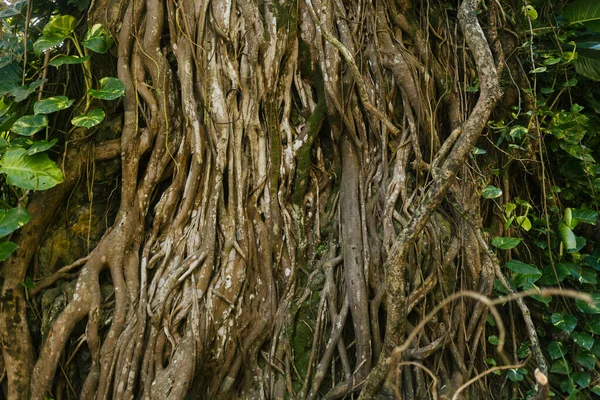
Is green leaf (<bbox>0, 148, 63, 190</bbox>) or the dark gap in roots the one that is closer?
green leaf (<bbox>0, 148, 63, 190</bbox>)

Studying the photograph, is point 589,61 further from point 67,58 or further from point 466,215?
point 67,58

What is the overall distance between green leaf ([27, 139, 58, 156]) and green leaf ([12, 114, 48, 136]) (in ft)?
0.22

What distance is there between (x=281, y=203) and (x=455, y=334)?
3.52 ft

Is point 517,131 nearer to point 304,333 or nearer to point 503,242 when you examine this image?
point 503,242

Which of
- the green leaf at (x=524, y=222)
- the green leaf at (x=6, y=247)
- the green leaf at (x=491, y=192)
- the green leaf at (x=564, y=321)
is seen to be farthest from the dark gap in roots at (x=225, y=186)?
the green leaf at (x=564, y=321)

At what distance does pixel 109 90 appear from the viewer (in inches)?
98.3

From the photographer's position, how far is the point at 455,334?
243 centimetres

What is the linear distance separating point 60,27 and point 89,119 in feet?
1.90

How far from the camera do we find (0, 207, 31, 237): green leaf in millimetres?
2260

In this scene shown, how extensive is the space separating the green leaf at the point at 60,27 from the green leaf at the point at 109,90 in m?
0.35

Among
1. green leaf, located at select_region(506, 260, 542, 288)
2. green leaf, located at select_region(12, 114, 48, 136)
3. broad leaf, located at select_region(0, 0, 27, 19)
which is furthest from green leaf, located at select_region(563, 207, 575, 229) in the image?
broad leaf, located at select_region(0, 0, 27, 19)

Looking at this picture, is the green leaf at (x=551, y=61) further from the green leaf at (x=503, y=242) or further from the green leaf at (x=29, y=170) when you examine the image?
the green leaf at (x=29, y=170)

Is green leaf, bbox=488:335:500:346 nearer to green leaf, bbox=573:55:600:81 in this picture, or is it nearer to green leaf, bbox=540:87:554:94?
green leaf, bbox=540:87:554:94

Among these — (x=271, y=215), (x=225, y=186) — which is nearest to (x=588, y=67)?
(x=271, y=215)
